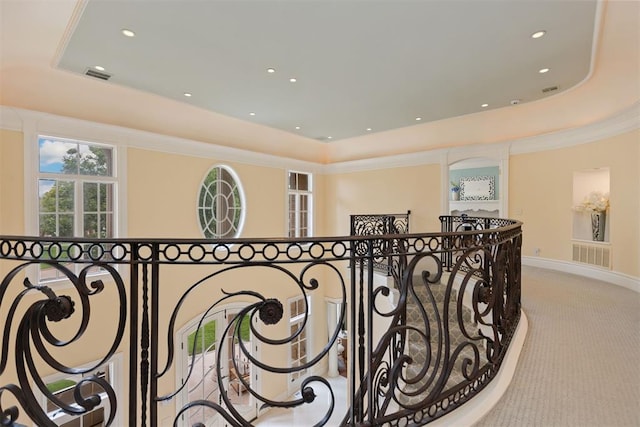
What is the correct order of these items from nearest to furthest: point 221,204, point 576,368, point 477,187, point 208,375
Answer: point 576,368 → point 208,375 → point 221,204 → point 477,187

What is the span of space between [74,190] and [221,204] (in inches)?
103

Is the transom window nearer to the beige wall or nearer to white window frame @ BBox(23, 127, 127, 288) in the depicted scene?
the beige wall

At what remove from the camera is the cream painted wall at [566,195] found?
171 inches

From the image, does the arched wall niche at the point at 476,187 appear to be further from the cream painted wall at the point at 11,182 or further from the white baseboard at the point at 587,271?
the cream painted wall at the point at 11,182

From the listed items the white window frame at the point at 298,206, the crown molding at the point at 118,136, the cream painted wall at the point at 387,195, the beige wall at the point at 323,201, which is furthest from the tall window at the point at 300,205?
the crown molding at the point at 118,136

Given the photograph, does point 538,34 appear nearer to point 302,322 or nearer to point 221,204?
point 302,322

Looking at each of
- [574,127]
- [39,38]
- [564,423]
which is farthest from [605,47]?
[39,38]

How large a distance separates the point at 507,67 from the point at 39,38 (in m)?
5.83

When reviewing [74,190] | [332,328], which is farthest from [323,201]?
[74,190]

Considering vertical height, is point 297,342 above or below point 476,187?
below

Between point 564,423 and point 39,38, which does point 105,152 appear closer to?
point 39,38

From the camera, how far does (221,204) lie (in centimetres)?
679

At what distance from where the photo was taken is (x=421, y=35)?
3.45 meters

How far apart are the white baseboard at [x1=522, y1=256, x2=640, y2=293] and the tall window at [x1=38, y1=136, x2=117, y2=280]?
7639 millimetres
